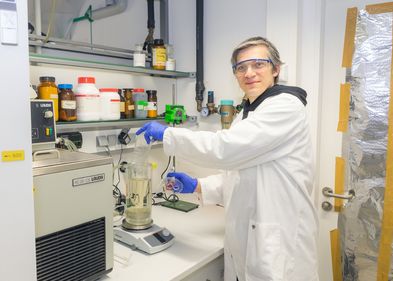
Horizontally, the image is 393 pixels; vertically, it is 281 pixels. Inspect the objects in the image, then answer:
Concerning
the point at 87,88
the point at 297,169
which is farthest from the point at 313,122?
the point at 87,88

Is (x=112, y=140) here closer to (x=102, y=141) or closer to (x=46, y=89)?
(x=102, y=141)

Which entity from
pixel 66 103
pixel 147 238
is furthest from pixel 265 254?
pixel 66 103

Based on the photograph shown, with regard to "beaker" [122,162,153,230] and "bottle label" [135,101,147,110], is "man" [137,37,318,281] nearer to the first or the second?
"beaker" [122,162,153,230]

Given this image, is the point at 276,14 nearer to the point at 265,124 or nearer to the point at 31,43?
the point at 265,124

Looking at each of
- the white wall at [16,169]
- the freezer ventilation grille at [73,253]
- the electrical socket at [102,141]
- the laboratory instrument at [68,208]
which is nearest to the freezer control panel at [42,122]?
the laboratory instrument at [68,208]

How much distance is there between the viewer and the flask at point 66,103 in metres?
1.54

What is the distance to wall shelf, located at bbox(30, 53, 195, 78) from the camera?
58.3 inches

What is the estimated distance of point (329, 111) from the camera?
6.11 ft

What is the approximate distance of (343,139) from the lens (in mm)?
1824

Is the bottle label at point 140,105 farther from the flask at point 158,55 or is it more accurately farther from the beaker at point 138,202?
the beaker at point 138,202

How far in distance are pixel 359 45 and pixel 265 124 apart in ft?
2.86

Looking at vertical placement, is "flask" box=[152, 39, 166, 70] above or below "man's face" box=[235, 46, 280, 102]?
above

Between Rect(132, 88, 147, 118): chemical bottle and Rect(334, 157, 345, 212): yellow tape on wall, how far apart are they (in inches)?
45.2

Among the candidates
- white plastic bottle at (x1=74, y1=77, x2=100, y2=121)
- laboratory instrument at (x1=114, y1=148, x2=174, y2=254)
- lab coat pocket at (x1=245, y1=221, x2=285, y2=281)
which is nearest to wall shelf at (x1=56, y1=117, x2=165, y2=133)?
white plastic bottle at (x1=74, y1=77, x2=100, y2=121)
